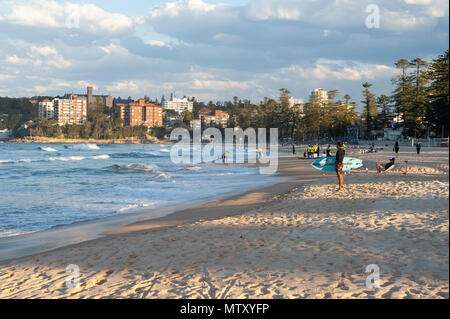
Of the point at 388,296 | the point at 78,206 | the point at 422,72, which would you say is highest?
the point at 422,72

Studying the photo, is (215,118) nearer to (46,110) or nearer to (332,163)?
(46,110)

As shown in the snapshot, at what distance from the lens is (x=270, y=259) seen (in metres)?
5.27

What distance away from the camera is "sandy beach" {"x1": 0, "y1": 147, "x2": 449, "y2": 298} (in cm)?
377

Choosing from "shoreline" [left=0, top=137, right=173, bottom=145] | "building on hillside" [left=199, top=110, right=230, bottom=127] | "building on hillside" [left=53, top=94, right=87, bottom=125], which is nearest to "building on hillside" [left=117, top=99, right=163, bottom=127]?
"building on hillside" [left=53, top=94, right=87, bottom=125]

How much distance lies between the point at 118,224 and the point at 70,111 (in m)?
187

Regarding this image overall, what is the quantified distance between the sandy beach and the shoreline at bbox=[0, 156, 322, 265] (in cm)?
60

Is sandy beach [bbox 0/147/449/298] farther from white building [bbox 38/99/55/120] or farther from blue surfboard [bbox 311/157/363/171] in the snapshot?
white building [bbox 38/99/55/120]

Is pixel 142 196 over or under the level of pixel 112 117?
under

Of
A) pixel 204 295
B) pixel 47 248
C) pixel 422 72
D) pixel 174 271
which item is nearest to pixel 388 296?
pixel 204 295

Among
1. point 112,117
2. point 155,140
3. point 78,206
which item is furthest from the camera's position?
point 112,117

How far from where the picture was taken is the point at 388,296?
351 cm

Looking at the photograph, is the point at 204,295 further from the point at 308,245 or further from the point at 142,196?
the point at 142,196

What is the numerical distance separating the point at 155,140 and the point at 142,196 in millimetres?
142689

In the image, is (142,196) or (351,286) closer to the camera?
(351,286)
